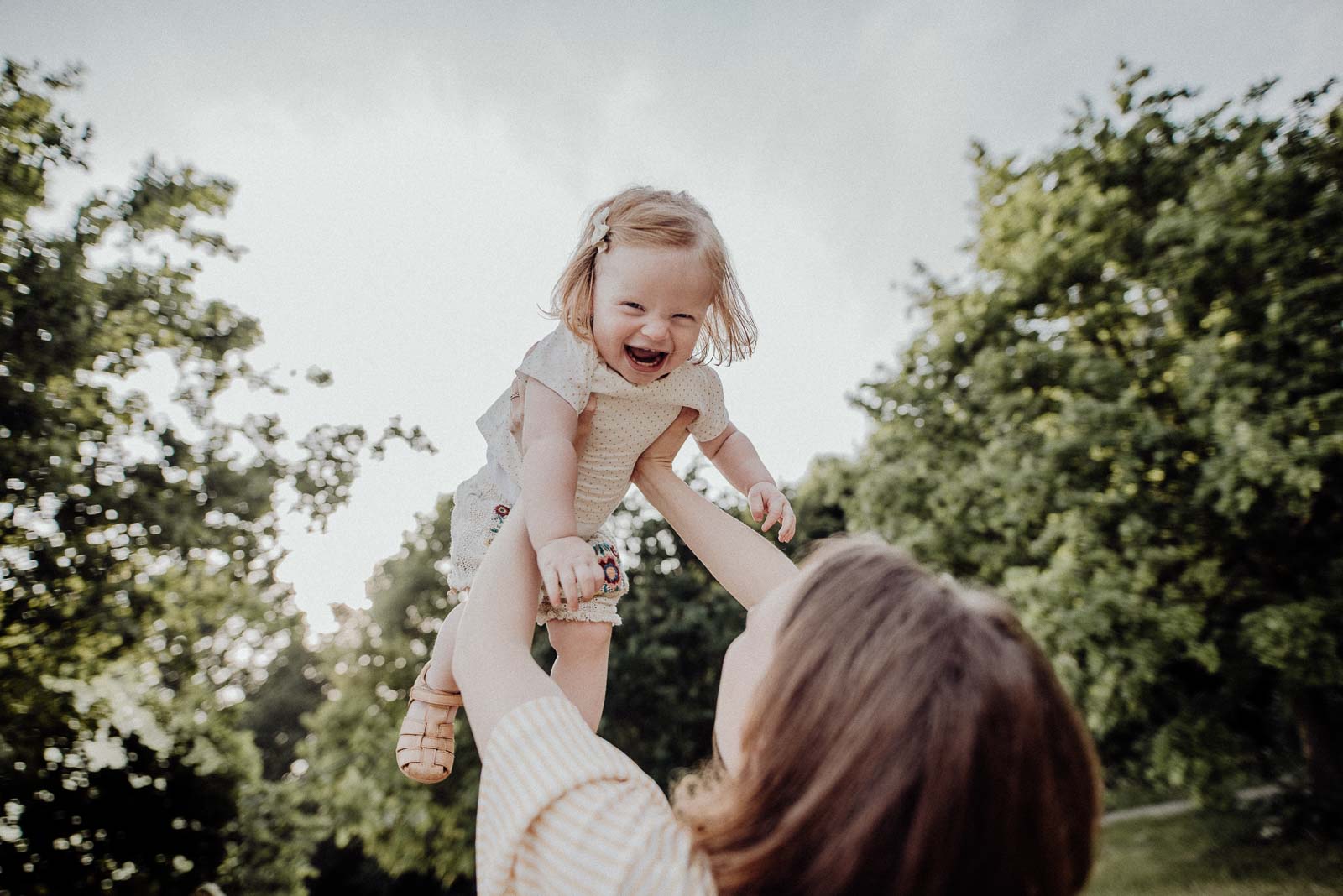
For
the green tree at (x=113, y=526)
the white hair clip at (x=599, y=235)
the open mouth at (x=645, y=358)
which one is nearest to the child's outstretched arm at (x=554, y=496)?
the open mouth at (x=645, y=358)

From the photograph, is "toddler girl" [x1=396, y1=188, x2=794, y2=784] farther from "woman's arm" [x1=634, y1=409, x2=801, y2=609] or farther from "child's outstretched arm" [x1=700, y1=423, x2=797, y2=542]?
"woman's arm" [x1=634, y1=409, x2=801, y2=609]

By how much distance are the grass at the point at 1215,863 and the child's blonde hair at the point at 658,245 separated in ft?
43.2

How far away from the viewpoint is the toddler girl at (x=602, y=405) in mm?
→ 1896

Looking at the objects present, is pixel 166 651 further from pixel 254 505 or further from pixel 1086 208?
pixel 1086 208

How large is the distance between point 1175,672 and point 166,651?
50.7 feet

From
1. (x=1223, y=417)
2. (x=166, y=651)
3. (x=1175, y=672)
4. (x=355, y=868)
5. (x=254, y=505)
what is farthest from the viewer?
(x=355, y=868)

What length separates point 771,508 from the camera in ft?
6.98

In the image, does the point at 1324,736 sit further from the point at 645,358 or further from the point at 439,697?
the point at 439,697

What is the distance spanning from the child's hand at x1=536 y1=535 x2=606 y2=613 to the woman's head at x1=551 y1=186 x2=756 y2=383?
25.3 inches

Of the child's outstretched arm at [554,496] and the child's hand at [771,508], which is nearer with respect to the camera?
the child's outstretched arm at [554,496]

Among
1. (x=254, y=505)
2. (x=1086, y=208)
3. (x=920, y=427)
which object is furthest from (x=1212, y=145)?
(x=254, y=505)

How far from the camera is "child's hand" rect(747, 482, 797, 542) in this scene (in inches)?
81.9

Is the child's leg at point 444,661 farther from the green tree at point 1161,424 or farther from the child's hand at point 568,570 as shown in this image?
the green tree at point 1161,424

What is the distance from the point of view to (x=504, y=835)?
42.1 inches
